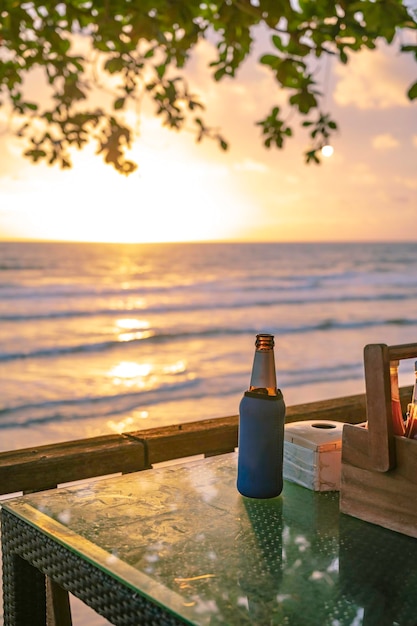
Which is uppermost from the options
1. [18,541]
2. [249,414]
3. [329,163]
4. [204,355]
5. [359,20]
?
[329,163]

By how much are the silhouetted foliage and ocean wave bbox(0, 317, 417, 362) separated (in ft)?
27.0

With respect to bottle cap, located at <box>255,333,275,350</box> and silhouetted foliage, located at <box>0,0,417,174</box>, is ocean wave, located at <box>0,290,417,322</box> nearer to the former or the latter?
silhouetted foliage, located at <box>0,0,417,174</box>

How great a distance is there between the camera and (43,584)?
4.52 ft

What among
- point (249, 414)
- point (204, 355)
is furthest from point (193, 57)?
point (204, 355)

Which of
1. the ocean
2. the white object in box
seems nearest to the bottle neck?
the white object in box

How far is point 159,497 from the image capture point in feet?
4.39

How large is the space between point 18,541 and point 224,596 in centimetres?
46

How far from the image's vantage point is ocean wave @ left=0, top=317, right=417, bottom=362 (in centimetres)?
1206

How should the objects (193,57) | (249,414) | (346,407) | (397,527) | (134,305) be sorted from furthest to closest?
(134,305) → (193,57) → (346,407) → (249,414) → (397,527)

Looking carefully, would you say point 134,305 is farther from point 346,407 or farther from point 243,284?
point 346,407

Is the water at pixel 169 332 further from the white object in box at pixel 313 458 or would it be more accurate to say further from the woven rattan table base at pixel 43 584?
the white object in box at pixel 313 458

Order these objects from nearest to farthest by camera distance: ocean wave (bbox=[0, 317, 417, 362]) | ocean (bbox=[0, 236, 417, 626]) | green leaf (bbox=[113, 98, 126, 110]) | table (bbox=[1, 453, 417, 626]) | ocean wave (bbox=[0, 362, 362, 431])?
table (bbox=[1, 453, 417, 626]), green leaf (bbox=[113, 98, 126, 110]), ocean wave (bbox=[0, 362, 362, 431]), ocean (bbox=[0, 236, 417, 626]), ocean wave (bbox=[0, 317, 417, 362])

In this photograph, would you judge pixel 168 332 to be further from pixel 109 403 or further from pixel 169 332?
pixel 109 403

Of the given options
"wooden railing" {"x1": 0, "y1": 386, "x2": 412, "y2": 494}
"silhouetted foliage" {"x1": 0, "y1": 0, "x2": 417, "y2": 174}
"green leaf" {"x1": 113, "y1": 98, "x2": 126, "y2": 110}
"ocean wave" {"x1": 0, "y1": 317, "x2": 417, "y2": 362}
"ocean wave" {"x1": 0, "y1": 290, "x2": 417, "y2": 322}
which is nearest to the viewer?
"wooden railing" {"x1": 0, "y1": 386, "x2": 412, "y2": 494}
